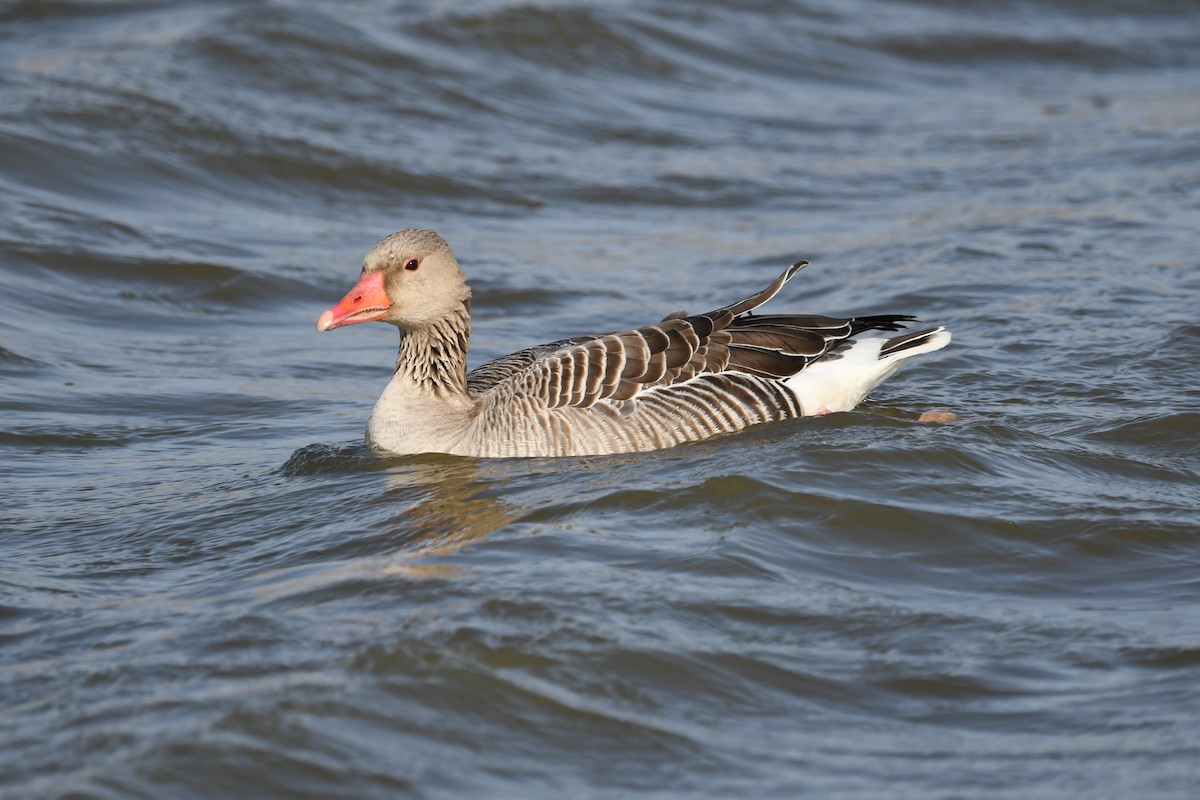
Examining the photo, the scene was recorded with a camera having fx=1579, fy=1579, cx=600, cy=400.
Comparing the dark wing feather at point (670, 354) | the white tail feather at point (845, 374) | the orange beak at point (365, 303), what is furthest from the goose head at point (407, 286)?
the white tail feather at point (845, 374)

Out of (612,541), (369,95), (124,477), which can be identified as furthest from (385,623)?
(369,95)

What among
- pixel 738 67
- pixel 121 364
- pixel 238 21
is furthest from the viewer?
pixel 738 67

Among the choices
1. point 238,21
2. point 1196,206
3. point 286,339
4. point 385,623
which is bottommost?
point 385,623

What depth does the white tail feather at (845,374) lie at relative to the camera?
33.4 feet

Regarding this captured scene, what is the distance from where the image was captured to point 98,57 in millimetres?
19828

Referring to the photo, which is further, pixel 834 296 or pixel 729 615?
pixel 834 296

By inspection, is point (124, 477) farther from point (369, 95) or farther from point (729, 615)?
point (369, 95)

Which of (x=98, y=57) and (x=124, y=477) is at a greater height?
(x=98, y=57)

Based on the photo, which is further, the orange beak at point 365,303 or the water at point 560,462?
the orange beak at point 365,303

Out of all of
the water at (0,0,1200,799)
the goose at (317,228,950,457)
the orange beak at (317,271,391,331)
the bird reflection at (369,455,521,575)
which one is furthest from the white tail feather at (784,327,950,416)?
the orange beak at (317,271,391,331)

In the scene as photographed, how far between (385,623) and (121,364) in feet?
20.3

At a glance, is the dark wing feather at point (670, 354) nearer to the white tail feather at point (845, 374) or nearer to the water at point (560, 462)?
the white tail feather at point (845, 374)

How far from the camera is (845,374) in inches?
403

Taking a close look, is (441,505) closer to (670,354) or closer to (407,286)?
(407,286)
